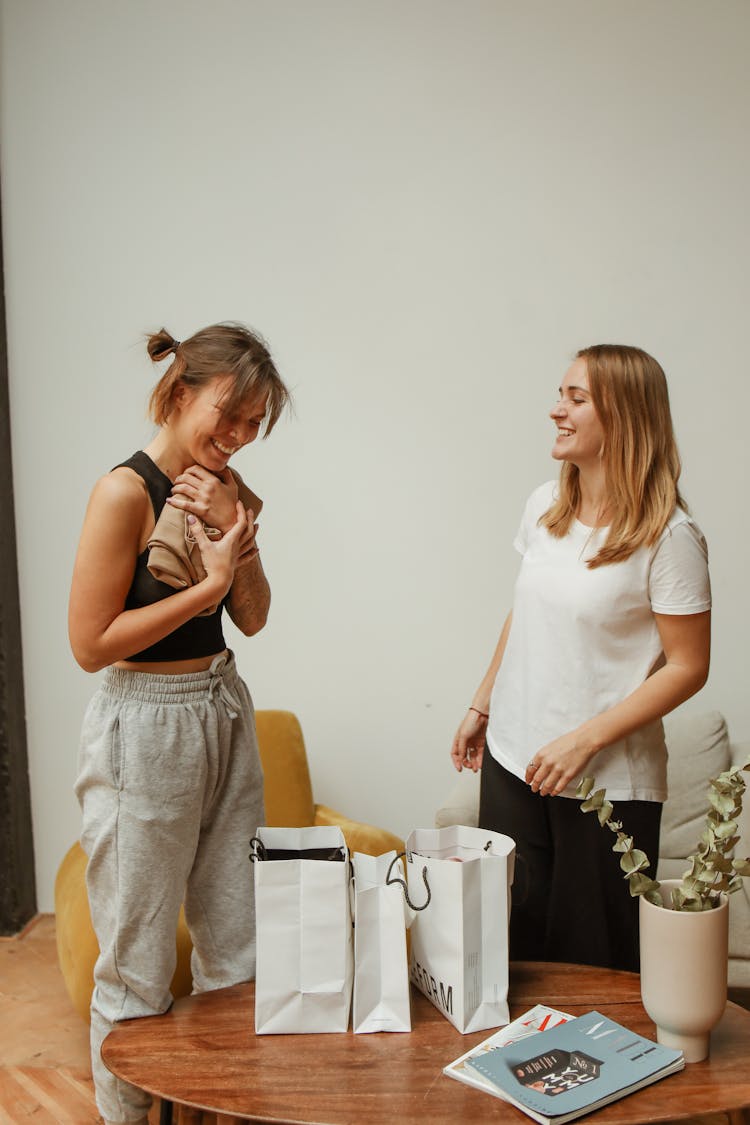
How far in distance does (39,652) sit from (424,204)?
6.15 feet

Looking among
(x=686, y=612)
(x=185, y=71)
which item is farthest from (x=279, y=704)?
(x=185, y=71)

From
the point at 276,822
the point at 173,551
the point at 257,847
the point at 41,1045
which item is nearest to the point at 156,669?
the point at 173,551

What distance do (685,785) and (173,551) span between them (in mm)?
1820

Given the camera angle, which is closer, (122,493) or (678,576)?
(122,493)

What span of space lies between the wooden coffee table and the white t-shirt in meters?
0.40

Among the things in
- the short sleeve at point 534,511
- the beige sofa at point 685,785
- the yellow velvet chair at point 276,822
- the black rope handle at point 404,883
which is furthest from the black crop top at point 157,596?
the beige sofa at point 685,785

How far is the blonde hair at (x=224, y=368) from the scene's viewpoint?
175cm

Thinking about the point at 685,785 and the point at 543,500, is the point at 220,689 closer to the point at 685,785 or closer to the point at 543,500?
the point at 543,500

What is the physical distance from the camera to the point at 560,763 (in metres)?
1.87

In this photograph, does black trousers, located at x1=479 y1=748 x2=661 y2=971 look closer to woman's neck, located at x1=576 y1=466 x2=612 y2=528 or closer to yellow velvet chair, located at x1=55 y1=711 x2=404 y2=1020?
woman's neck, located at x1=576 y1=466 x2=612 y2=528

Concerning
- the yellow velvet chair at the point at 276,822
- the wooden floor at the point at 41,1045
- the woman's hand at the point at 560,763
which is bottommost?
the wooden floor at the point at 41,1045

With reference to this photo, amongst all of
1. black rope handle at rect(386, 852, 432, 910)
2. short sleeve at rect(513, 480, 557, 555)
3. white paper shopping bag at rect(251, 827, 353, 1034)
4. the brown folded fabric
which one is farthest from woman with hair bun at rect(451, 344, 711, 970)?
the brown folded fabric

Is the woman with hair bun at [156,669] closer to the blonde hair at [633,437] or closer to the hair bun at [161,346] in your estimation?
the hair bun at [161,346]

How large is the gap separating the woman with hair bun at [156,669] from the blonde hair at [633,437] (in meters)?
0.64
